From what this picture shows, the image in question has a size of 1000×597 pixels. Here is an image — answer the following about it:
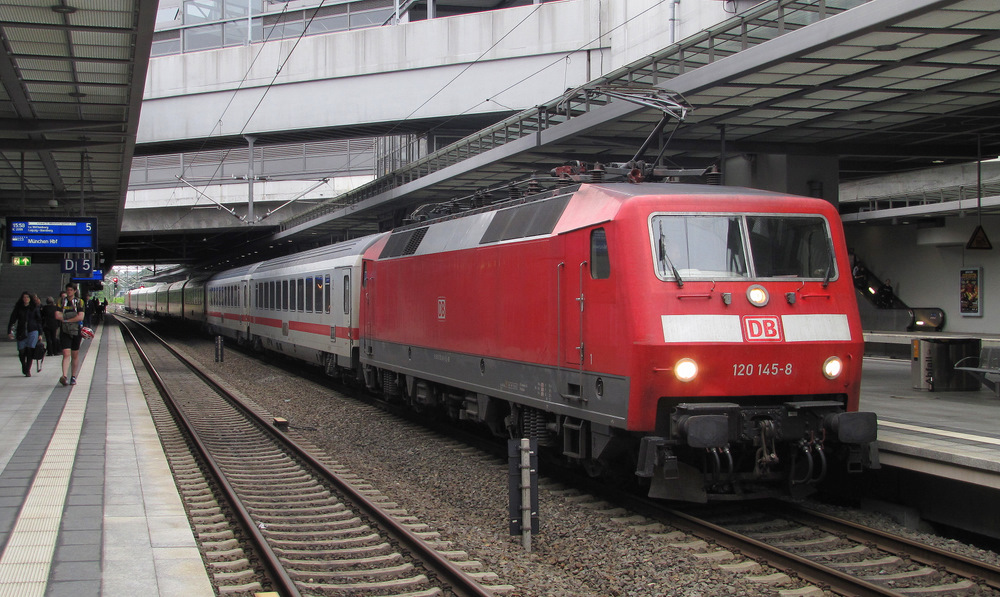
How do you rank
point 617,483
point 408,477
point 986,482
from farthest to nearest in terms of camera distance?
point 408,477 → point 617,483 → point 986,482

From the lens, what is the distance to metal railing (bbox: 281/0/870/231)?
445 inches

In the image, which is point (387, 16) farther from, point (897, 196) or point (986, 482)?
point (986, 482)

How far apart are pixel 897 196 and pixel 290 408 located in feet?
56.8

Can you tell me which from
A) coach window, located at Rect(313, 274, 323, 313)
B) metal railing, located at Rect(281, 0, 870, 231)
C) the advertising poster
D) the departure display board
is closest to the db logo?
metal railing, located at Rect(281, 0, 870, 231)

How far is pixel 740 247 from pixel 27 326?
15605mm

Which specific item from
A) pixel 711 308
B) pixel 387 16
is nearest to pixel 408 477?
pixel 711 308

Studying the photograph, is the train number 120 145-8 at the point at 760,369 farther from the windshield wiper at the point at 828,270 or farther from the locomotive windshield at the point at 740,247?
the windshield wiper at the point at 828,270

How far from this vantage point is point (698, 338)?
7680mm

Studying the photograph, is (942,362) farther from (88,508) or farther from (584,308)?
(88,508)

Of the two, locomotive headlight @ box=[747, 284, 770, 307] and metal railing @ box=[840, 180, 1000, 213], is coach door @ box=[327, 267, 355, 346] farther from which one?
metal railing @ box=[840, 180, 1000, 213]

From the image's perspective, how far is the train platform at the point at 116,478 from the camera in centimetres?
593

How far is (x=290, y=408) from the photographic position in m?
17.0

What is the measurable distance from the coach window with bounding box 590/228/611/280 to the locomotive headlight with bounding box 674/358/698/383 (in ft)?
3.33

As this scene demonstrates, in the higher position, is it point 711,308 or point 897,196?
point 897,196
